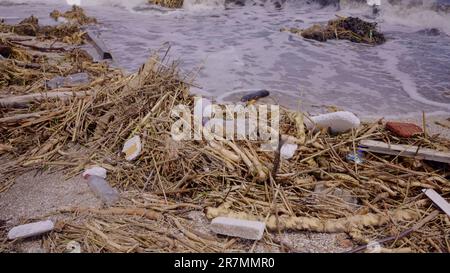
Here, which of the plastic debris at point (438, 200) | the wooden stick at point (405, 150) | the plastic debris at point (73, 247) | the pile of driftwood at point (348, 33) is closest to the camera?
the plastic debris at point (73, 247)

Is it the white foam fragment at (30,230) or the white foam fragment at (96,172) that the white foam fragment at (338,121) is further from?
the white foam fragment at (30,230)

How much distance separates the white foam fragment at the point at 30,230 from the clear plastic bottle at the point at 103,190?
20.3 inches

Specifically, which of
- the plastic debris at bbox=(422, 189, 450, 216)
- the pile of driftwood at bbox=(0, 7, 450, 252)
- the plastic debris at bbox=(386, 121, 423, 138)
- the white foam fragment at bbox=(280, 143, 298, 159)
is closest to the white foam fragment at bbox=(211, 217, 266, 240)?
the pile of driftwood at bbox=(0, 7, 450, 252)

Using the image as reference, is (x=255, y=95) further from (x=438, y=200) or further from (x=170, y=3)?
(x=170, y=3)

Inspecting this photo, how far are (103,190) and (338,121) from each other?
106 inches

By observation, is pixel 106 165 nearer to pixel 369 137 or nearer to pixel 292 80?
pixel 369 137

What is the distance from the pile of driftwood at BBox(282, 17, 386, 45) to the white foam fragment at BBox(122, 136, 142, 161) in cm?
847

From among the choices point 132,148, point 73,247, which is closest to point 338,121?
point 132,148

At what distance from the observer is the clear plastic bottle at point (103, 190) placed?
3172 mm

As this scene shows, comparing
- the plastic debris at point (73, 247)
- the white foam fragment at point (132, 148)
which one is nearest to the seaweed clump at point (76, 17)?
the white foam fragment at point (132, 148)

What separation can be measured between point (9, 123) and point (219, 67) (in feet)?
15.6

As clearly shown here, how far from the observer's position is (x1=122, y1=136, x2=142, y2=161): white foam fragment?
374cm

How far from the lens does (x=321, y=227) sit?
9.55 ft

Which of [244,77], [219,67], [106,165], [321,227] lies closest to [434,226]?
[321,227]
